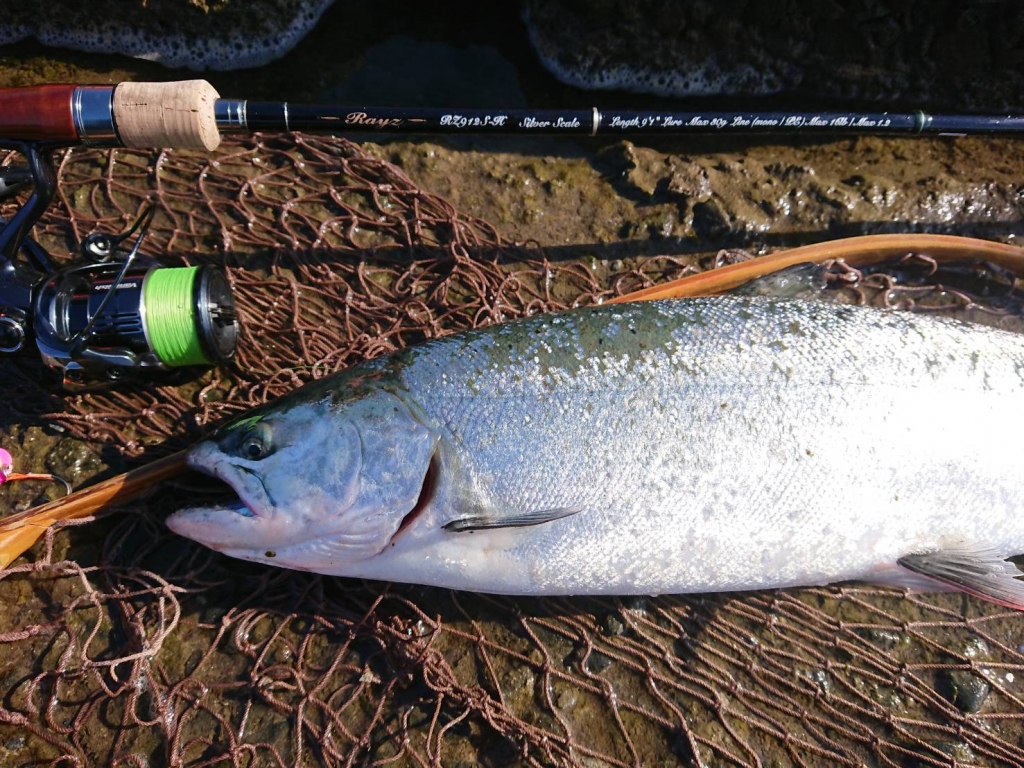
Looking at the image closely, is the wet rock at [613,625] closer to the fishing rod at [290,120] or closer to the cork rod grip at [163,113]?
the fishing rod at [290,120]

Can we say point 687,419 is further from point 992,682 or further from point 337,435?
point 992,682

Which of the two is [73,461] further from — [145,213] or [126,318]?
[145,213]

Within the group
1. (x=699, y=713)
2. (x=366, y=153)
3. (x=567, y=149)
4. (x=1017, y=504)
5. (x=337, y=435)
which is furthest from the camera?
(x=567, y=149)

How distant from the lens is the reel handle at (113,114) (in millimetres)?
2102

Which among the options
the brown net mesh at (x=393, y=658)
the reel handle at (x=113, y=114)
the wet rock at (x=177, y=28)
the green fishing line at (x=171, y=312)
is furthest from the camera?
the wet rock at (x=177, y=28)

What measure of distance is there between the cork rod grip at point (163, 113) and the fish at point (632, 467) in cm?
111

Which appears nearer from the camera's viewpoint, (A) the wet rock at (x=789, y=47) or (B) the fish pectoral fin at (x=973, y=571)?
(B) the fish pectoral fin at (x=973, y=571)

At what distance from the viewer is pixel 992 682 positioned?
251cm

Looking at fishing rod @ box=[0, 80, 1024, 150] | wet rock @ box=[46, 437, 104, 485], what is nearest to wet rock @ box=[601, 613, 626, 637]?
fishing rod @ box=[0, 80, 1024, 150]

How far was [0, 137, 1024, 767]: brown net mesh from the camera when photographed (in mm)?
2221

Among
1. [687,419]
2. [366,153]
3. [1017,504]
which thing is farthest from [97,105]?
[1017,504]

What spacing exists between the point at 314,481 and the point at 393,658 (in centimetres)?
85

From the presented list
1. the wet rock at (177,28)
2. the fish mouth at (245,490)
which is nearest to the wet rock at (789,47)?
the wet rock at (177,28)

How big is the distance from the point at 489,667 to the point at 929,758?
176cm
